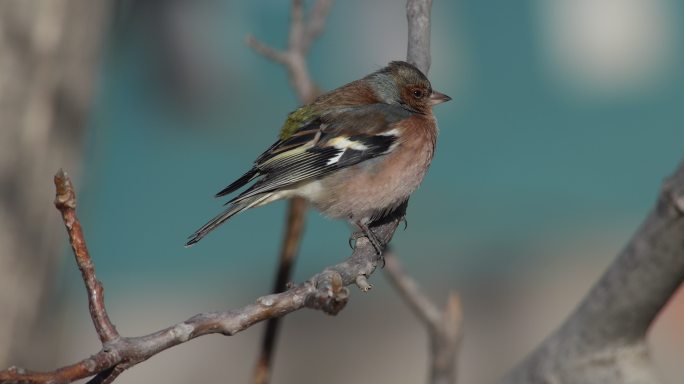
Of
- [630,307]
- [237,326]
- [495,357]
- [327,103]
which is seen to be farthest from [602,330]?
[495,357]

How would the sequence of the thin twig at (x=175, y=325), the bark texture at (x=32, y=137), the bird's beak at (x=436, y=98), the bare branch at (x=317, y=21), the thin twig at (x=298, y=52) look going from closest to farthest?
1. the thin twig at (x=175, y=325)
2. the thin twig at (x=298, y=52)
3. the bark texture at (x=32, y=137)
4. the bare branch at (x=317, y=21)
5. the bird's beak at (x=436, y=98)

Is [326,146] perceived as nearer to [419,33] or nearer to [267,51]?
[267,51]

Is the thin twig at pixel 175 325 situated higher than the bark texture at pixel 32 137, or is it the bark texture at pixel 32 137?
the bark texture at pixel 32 137

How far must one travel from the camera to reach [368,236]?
11.7 feet

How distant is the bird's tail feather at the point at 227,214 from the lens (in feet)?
11.2

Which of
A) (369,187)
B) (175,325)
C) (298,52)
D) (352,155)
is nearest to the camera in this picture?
(175,325)

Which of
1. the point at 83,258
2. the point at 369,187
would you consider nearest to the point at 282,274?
the point at 369,187

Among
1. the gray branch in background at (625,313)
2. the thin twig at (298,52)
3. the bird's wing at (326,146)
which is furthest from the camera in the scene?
the bird's wing at (326,146)

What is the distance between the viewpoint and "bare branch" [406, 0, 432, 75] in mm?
3604

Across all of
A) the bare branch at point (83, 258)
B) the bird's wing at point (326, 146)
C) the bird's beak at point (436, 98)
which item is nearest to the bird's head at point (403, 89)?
the bird's beak at point (436, 98)

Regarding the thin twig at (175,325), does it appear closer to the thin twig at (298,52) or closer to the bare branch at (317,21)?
the thin twig at (298,52)

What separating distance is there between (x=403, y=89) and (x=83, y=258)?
249cm

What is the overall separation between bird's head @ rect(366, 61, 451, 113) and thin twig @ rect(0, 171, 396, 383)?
210cm

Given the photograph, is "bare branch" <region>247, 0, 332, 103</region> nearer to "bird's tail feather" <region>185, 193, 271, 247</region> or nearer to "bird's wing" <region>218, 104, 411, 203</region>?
"bird's wing" <region>218, 104, 411, 203</region>
